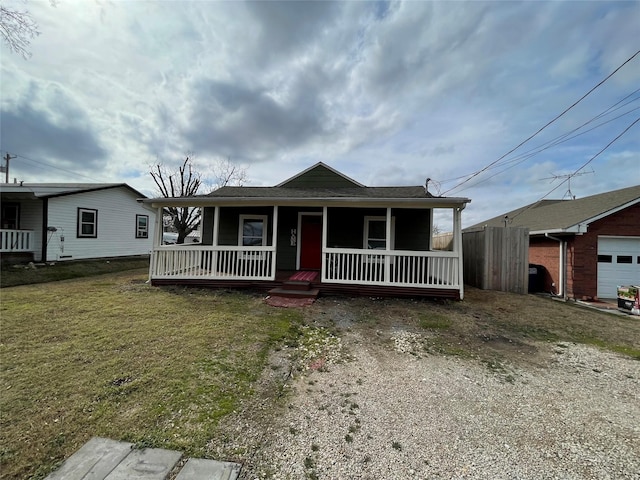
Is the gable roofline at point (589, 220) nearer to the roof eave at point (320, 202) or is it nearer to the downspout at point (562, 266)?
the downspout at point (562, 266)

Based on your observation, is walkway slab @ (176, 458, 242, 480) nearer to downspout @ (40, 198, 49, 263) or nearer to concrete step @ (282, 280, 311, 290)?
concrete step @ (282, 280, 311, 290)

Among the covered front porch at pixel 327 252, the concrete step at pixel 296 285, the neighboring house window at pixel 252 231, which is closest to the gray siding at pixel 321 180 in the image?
the covered front porch at pixel 327 252

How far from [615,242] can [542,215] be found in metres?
3.51

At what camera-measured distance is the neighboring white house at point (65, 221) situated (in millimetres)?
11633

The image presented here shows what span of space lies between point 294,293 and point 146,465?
5.33 m

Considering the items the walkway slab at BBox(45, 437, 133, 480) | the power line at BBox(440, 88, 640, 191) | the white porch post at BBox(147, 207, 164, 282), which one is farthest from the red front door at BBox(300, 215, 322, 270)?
the power line at BBox(440, 88, 640, 191)

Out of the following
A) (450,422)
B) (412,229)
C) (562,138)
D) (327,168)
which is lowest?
(450,422)

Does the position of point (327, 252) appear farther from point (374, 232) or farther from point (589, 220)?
point (589, 220)

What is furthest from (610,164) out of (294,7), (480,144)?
(294,7)

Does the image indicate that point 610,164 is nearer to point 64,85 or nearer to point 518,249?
point 518,249

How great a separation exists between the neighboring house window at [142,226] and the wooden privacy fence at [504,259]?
59.6ft

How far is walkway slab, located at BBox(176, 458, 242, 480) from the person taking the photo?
178 centimetres

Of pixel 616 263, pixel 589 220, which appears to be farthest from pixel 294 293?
pixel 616 263

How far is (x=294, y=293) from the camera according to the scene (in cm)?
717
